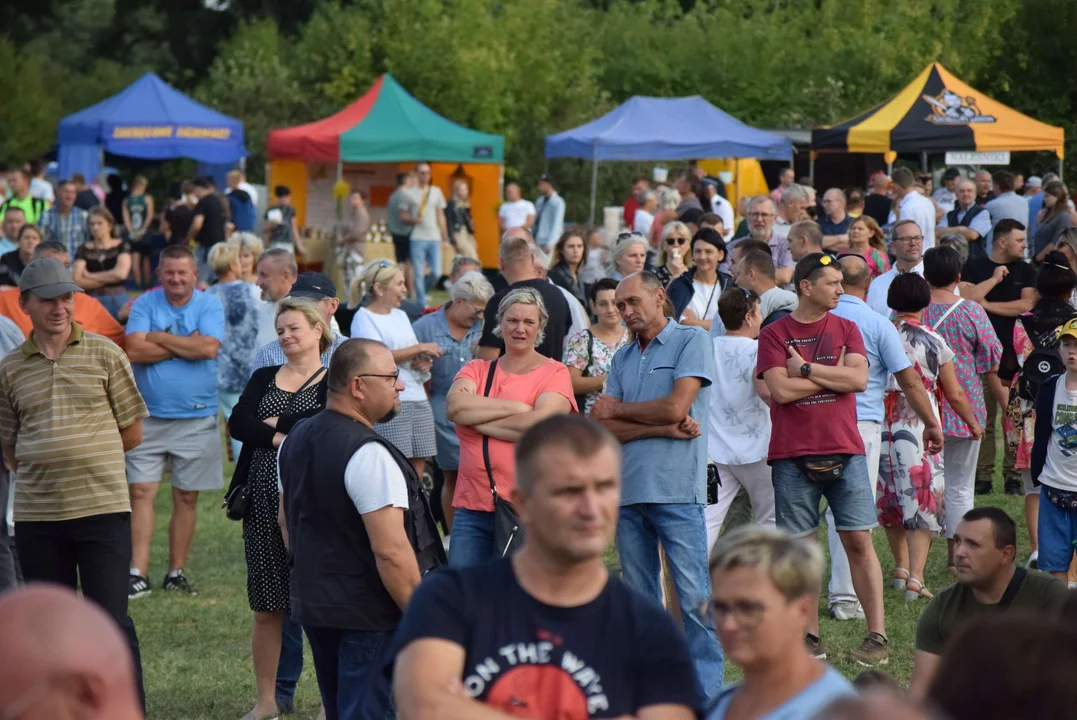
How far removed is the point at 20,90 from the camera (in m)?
40.9

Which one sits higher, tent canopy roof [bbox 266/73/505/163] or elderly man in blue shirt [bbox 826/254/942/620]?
tent canopy roof [bbox 266/73/505/163]

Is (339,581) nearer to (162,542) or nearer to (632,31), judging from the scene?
(162,542)

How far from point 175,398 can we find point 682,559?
367 cm

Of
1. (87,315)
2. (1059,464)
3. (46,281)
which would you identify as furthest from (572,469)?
(87,315)

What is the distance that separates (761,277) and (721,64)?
28167mm

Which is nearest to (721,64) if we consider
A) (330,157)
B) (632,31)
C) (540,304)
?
(632,31)

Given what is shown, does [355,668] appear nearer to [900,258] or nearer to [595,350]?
[595,350]

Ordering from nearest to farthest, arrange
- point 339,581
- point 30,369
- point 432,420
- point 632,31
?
point 339,581 → point 30,369 → point 432,420 → point 632,31

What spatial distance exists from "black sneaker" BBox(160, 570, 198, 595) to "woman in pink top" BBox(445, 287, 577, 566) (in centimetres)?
308

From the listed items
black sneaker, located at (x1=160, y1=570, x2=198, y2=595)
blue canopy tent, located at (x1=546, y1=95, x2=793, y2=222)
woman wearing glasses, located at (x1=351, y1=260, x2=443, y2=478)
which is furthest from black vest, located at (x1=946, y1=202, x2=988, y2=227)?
black sneaker, located at (x1=160, y1=570, x2=198, y2=595)

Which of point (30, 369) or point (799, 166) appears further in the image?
point (799, 166)

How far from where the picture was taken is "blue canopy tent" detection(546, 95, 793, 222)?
22078 mm

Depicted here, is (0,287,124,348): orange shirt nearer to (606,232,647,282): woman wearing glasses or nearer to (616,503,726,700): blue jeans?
(616,503,726,700): blue jeans

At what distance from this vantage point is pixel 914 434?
8125 millimetres
